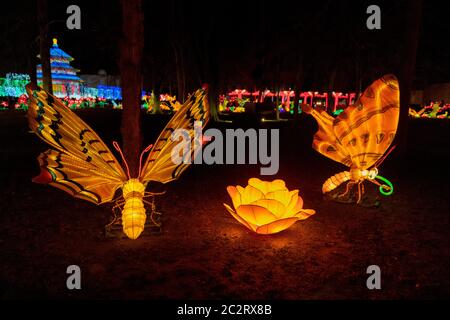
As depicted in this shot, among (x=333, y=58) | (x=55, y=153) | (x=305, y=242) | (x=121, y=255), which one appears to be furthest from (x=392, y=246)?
(x=333, y=58)

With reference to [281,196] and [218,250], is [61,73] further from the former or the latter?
[218,250]

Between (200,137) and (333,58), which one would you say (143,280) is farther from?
(333,58)

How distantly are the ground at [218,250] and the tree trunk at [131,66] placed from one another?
4.81 feet

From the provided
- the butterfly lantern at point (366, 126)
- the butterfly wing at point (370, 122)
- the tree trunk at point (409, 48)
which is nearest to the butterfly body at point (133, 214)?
the butterfly lantern at point (366, 126)

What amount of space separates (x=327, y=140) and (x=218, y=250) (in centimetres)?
313

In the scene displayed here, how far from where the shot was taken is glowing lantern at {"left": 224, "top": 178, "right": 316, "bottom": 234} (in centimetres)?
532

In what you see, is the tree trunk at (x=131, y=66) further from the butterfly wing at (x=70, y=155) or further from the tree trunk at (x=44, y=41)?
the tree trunk at (x=44, y=41)

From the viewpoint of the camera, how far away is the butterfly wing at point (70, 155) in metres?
4.76

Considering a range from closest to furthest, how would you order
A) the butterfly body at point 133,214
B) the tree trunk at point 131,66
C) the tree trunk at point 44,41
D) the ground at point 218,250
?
the ground at point 218,250 < the butterfly body at point 133,214 < the tree trunk at point 131,66 < the tree trunk at point 44,41

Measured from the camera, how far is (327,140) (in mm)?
7105

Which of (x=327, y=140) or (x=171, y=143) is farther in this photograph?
(x=327, y=140)

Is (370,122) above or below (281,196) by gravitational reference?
above

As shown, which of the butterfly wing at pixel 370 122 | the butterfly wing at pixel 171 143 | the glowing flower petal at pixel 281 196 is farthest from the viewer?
the butterfly wing at pixel 370 122

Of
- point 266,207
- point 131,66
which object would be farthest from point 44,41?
point 266,207
